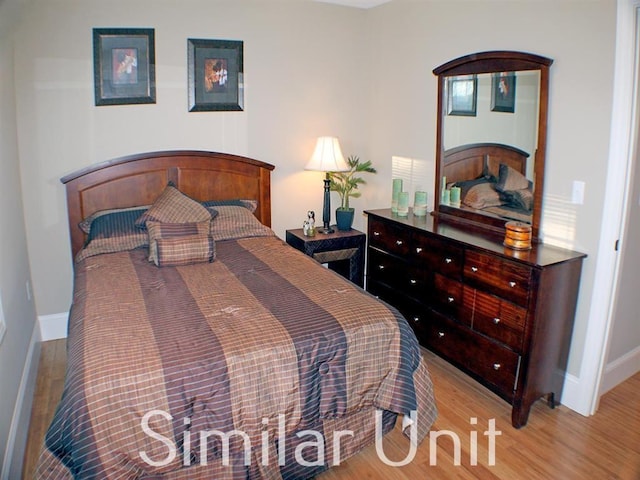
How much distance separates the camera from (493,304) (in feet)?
9.28

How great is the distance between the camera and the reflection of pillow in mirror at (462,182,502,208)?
10.7 feet

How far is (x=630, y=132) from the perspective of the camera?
2.51 m

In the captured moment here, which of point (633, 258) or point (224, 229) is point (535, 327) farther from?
point (224, 229)

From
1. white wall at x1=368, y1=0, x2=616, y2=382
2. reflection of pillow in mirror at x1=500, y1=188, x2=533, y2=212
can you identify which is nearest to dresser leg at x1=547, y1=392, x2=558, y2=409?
white wall at x1=368, y1=0, x2=616, y2=382

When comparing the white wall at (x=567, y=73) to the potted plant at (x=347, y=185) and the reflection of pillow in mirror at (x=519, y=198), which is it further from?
the potted plant at (x=347, y=185)

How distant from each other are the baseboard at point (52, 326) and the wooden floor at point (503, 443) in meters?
0.61

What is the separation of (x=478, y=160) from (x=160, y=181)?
230 cm

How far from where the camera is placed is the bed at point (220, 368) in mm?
1859

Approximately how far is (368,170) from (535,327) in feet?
7.02

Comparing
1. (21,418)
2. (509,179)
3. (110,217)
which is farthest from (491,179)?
(21,418)

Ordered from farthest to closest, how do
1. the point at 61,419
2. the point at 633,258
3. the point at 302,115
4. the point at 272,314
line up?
the point at 302,115 < the point at 633,258 < the point at 272,314 < the point at 61,419

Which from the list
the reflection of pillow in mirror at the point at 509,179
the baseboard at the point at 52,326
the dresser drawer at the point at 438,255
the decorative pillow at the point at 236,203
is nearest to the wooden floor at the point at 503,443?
the baseboard at the point at 52,326

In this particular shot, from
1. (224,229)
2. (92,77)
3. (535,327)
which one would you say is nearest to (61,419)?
(224,229)

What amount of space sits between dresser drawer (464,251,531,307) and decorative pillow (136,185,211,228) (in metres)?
1.77
